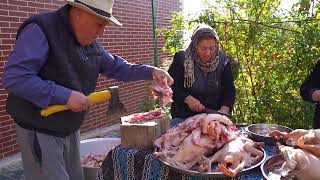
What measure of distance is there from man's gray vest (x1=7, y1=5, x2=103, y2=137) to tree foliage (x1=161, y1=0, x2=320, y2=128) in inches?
120

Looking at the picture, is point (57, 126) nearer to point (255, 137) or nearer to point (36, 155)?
point (36, 155)

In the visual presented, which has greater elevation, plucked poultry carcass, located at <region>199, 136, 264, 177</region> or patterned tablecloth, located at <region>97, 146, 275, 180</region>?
plucked poultry carcass, located at <region>199, 136, 264, 177</region>

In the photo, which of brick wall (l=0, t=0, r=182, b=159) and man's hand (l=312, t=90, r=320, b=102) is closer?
man's hand (l=312, t=90, r=320, b=102)

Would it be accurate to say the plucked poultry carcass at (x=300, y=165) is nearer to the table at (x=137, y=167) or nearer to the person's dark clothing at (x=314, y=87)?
Result: the table at (x=137, y=167)

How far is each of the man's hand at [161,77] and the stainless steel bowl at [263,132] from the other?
29.3 inches

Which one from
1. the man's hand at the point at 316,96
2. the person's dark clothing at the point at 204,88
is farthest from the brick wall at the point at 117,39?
the man's hand at the point at 316,96

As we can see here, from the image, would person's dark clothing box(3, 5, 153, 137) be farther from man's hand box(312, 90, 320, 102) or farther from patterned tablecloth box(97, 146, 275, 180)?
man's hand box(312, 90, 320, 102)

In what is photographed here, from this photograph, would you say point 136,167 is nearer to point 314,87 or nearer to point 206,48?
point 206,48

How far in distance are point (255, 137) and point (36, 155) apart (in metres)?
1.59

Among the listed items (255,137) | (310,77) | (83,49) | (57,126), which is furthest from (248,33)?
(57,126)

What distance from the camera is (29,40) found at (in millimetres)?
2305

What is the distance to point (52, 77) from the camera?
8.02ft

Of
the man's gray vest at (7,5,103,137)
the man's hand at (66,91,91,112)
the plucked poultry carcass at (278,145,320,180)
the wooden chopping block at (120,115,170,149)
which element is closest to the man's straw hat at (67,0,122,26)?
the man's gray vest at (7,5,103,137)

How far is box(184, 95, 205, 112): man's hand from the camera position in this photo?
3.33 metres
